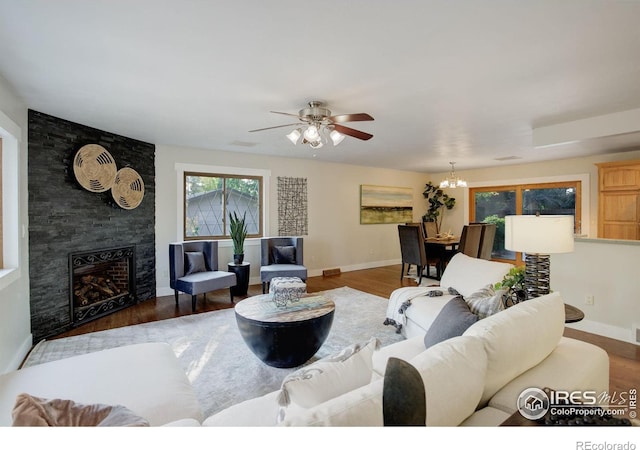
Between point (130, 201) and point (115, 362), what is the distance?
3205mm

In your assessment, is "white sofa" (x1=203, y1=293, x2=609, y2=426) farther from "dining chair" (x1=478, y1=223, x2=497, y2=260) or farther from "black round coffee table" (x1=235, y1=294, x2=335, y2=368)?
"dining chair" (x1=478, y1=223, x2=497, y2=260)

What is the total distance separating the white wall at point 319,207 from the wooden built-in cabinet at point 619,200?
381cm

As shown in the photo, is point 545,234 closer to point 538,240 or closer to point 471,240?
point 538,240

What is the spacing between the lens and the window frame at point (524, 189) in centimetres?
604

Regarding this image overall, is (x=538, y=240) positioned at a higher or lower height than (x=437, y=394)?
higher

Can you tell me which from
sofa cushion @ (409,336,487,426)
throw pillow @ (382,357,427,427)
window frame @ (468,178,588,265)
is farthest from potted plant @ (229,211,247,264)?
window frame @ (468,178,588,265)

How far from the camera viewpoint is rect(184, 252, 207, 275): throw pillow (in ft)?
14.9

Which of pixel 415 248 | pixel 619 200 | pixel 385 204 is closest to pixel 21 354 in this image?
pixel 415 248

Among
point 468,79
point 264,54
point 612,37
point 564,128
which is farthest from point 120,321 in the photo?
point 564,128

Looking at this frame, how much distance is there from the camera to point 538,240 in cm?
221

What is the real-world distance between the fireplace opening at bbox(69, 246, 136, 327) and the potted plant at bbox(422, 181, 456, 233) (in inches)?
257

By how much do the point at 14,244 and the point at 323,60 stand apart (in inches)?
123
